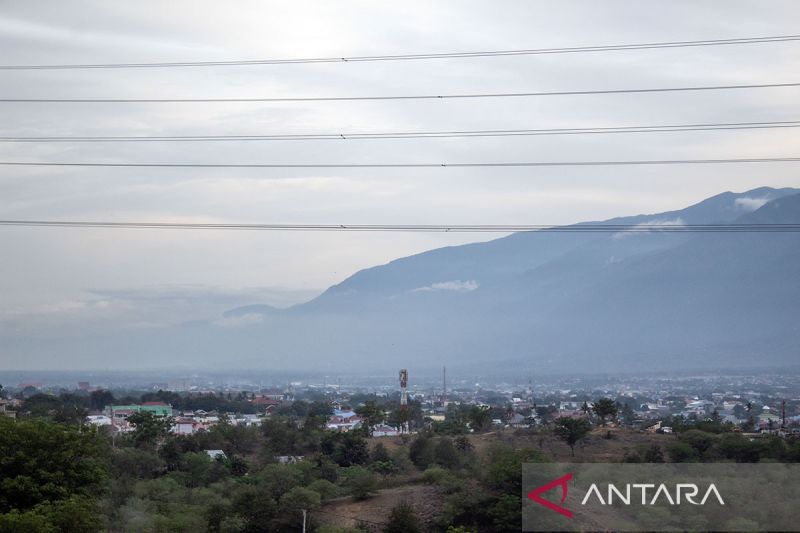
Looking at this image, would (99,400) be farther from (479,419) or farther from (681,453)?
(681,453)

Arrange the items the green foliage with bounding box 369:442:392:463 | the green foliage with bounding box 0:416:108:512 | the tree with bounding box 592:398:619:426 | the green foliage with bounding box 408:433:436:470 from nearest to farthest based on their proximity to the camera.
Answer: the green foliage with bounding box 0:416:108:512 → the green foliage with bounding box 369:442:392:463 → the green foliage with bounding box 408:433:436:470 → the tree with bounding box 592:398:619:426

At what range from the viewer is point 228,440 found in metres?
59.1

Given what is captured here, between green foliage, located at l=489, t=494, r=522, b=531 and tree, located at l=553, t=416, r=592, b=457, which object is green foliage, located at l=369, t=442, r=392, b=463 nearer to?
tree, located at l=553, t=416, r=592, b=457

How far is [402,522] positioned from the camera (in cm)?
3422

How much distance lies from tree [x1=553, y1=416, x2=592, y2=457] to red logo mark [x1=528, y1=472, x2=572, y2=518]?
624 inches

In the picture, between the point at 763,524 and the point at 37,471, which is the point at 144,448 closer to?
the point at 37,471

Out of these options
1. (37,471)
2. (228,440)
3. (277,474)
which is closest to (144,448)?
(228,440)

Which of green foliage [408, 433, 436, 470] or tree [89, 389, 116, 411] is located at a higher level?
tree [89, 389, 116, 411]

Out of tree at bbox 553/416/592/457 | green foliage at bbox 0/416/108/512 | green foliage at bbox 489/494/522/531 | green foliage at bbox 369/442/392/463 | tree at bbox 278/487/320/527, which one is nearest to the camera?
green foliage at bbox 0/416/108/512

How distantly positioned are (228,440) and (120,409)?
48.1m

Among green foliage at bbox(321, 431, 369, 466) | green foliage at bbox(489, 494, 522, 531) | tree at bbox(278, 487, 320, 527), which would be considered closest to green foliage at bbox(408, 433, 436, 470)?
green foliage at bbox(321, 431, 369, 466)

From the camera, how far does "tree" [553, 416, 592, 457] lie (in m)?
49.8

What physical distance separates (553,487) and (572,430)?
17480 mm

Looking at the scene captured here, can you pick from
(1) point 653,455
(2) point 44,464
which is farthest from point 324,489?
(1) point 653,455
